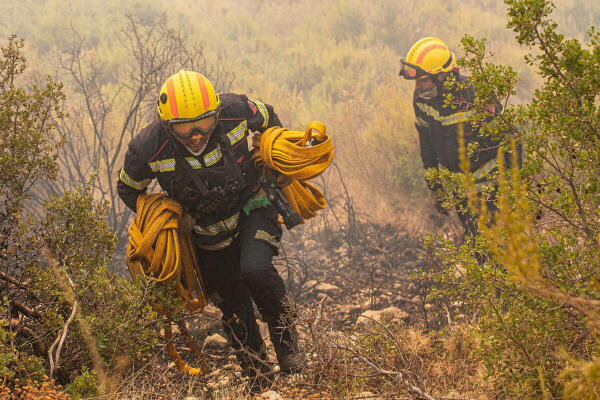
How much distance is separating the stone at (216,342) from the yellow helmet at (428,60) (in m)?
3.44

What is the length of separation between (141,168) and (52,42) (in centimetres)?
1298

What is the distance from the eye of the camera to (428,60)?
243 inches

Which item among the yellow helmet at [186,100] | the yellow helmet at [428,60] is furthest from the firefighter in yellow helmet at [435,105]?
the yellow helmet at [186,100]

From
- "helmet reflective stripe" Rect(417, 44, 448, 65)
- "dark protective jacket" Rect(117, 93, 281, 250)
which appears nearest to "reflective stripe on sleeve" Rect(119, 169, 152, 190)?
"dark protective jacket" Rect(117, 93, 281, 250)

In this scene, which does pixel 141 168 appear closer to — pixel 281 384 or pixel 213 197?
pixel 213 197

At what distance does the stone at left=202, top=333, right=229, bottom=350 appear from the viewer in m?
4.85

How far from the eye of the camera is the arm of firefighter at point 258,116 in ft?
13.5

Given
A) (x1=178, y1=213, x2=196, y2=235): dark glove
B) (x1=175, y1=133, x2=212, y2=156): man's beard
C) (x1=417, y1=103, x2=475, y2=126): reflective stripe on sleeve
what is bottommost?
(x1=178, y1=213, x2=196, y2=235): dark glove

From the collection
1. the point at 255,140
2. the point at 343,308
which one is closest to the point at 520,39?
the point at 255,140

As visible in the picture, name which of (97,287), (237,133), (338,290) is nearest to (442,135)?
(338,290)

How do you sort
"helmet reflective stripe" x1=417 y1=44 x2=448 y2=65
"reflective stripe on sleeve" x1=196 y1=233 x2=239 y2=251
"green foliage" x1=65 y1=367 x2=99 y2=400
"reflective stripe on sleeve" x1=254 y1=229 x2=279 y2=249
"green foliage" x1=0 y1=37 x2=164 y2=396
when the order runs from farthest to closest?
"helmet reflective stripe" x1=417 y1=44 x2=448 y2=65 < "reflective stripe on sleeve" x1=196 y1=233 x2=239 y2=251 < "reflective stripe on sleeve" x1=254 y1=229 x2=279 y2=249 < "green foliage" x1=0 y1=37 x2=164 y2=396 < "green foliage" x1=65 y1=367 x2=99 y2=400

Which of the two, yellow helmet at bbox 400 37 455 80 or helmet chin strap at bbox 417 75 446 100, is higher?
yellow helmet at bbox 400 37 455 80

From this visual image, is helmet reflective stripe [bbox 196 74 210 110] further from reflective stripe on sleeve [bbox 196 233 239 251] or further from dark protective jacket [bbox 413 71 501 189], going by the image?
dark protective jacket [bbox 413 71 501 189]

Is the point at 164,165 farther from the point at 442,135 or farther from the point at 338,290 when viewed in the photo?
the point at 442,135
